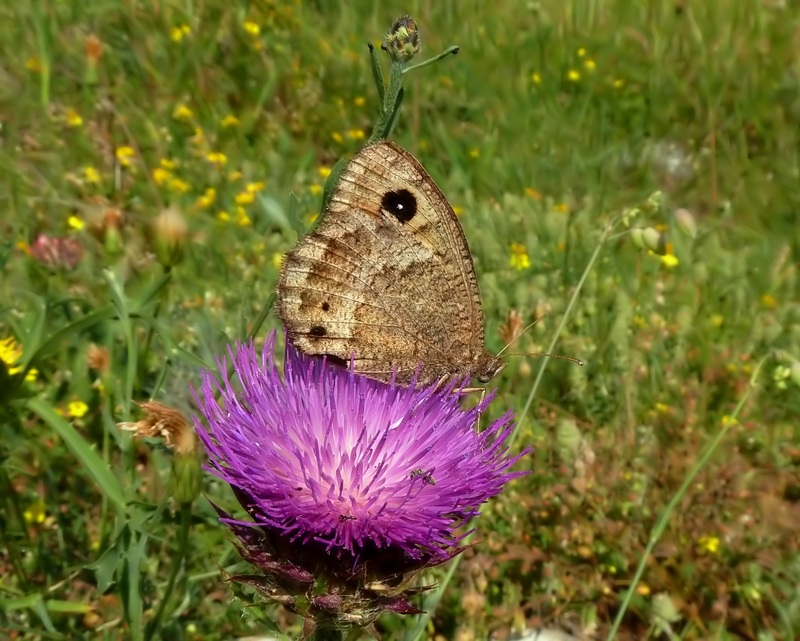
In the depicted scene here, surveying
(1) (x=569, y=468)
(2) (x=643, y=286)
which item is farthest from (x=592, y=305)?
(1) (x=569, y=468)

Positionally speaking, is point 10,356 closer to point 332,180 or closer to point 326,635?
point 332,180

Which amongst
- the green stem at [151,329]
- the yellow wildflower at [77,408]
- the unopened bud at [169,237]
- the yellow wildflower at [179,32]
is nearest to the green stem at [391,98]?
the unopened bud at [169,237]

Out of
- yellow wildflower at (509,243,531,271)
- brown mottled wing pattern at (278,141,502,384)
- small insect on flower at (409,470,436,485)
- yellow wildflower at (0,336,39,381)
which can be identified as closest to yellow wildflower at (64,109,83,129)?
yellow wildflower at (0,336,39,381)

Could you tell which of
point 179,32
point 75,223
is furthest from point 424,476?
point 179,32

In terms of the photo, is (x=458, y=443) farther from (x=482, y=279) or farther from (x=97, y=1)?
(x=97, y=1)

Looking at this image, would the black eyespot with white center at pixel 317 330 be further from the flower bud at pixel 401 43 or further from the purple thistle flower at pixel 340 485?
the flower bud at pixel 401 43
